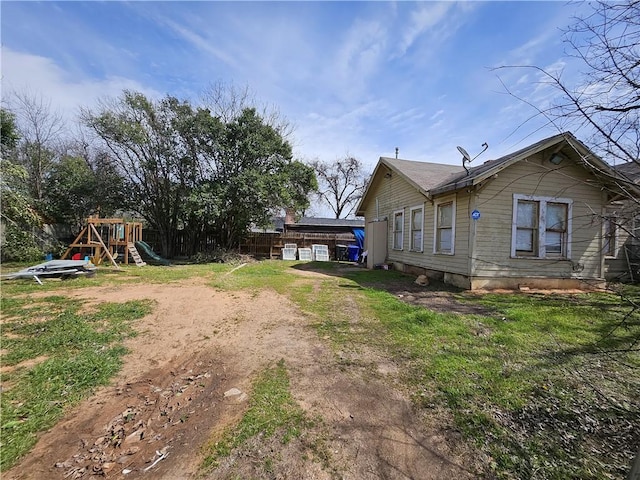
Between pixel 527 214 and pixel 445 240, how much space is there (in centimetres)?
216

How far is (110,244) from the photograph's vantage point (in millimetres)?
14039

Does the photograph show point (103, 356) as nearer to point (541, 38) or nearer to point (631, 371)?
point (541, 38)

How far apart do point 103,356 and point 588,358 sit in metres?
5.91

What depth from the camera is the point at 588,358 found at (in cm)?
364

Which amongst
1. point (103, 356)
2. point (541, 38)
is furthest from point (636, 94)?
point (103, 356)

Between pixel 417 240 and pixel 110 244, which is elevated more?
pixel 417 240

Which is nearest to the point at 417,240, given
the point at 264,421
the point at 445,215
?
the point at 445,215

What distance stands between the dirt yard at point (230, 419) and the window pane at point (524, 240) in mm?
6479

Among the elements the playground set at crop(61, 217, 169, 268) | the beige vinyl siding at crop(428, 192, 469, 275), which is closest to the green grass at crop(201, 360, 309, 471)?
the beige vinyl siding at crop(428, 192, 469, 275)

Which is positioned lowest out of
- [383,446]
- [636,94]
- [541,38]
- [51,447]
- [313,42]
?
[51,447]

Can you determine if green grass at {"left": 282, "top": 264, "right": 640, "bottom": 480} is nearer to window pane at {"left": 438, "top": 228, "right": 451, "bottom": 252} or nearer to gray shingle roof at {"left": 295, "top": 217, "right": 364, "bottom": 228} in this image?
window pane at {"left": 438, "top": 228, "right": 451, "bottom": 252}

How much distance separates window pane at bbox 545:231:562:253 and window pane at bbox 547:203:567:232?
0.18 metres

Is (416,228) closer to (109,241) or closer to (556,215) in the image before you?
(556,215)

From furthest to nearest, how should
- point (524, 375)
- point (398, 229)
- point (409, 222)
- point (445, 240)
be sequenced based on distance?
point (398, 229) < point (409, 222) < point (445, 240) < point (524, 375)
